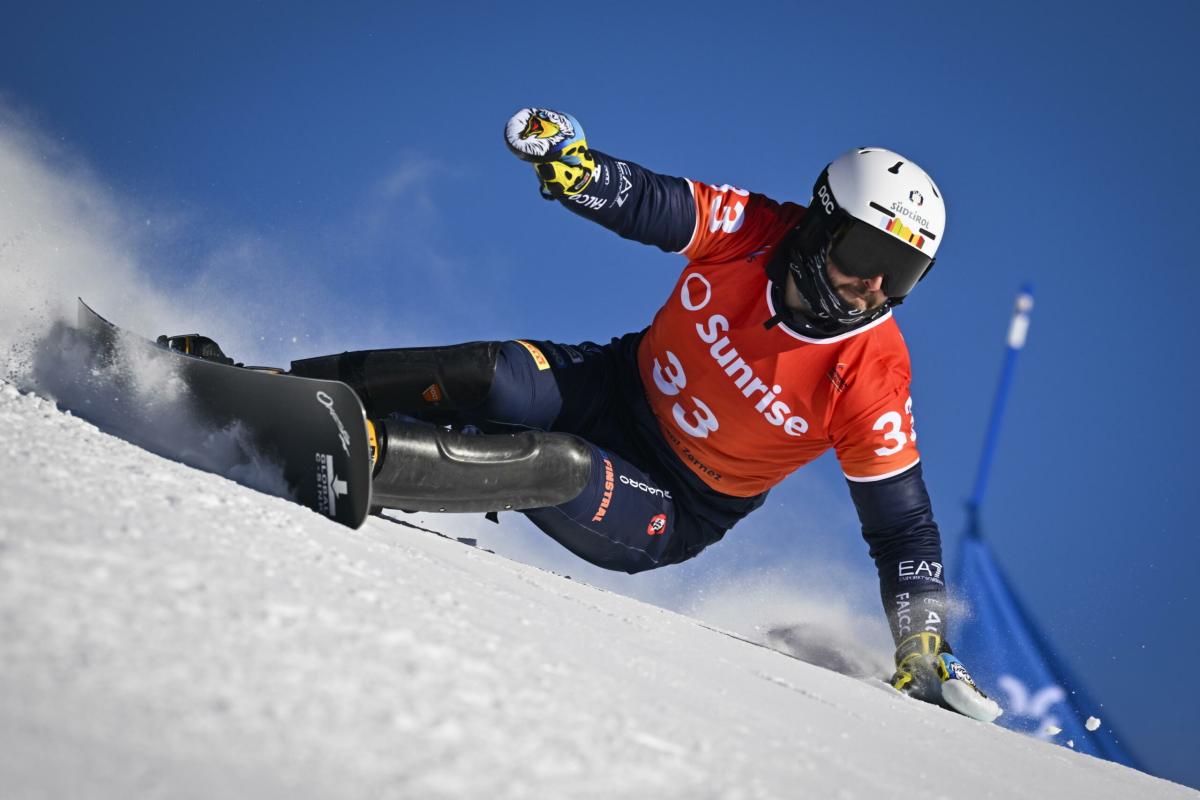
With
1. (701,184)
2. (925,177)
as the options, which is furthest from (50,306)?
(925,177)

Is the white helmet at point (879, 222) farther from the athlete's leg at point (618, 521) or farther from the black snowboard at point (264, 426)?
the black snowboard at point (264, 426)

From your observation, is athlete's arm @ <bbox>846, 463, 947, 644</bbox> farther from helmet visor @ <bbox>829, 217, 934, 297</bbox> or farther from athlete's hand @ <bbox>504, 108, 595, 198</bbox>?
athlete's hand @ <bbox>504, 108, 595, 198</bbox>

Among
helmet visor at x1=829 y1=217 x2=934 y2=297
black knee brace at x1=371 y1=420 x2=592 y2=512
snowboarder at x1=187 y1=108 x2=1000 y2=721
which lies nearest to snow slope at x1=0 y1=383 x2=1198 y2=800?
black knee brace at x1=371 y1=420 x2=592 y2=512

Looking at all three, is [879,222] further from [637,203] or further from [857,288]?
[637,203]

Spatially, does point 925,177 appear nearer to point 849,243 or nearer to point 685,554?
point 849,243

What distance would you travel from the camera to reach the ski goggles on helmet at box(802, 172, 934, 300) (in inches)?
141

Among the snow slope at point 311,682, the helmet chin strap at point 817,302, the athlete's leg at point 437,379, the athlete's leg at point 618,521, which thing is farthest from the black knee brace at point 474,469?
the helmet chin strap at point 817,302

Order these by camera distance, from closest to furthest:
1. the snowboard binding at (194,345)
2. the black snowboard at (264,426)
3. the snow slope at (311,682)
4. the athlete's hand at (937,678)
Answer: the snow slope at (311,682) < the black snowboard at (264,426) < the athlete's hand at (937,678) < the snowboard binding at (194,345)

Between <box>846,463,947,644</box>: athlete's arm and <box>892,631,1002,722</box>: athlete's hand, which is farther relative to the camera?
<box>846,463,947,644</box>: athlete's arm

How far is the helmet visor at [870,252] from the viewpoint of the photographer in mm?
3570

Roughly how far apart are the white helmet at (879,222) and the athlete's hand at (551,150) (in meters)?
0.94

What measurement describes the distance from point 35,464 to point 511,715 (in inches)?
36.3

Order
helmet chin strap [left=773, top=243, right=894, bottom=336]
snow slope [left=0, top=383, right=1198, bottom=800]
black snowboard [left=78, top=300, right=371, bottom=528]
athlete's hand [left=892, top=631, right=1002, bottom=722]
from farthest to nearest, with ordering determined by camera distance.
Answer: helmet chin strap [left=773, top=243, right=894, bottom=336] < athlete's hand [left=892, top=631, right=1002, bottom=722] < black snowboard [left=78, top=300, right=371, bottom=528] < snow slope [left=0, top=383, right=1198, bottom=800]

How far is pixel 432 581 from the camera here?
1562mm
